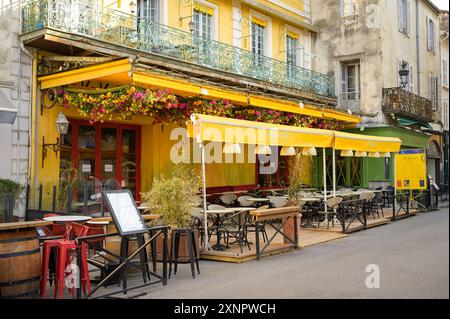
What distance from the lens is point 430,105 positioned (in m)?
26.0

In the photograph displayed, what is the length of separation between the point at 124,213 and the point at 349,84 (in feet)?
60.5

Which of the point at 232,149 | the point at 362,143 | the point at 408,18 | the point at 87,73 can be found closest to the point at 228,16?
the point at 362,143

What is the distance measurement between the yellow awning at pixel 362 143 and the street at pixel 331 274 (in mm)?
3078

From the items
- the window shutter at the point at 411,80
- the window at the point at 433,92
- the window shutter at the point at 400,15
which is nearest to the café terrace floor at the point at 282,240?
the window shutter at the point at 411,80

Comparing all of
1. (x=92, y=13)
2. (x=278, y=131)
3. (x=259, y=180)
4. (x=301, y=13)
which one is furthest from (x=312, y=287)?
(x=301, y=13)

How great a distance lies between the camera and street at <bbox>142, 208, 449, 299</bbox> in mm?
6359

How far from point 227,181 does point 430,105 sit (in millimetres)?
13814

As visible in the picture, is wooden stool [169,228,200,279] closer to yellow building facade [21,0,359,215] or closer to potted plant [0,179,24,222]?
yellow building facade [21,0,359,215]

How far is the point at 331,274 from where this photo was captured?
7.46 metres

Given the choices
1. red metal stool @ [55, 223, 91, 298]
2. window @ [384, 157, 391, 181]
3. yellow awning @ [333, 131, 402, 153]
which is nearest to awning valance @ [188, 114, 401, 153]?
yellow awning @ [333, 131, 402, 153]

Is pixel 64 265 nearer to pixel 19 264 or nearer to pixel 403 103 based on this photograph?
pixel 19 264

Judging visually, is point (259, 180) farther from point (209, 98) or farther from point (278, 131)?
point (278, 131)

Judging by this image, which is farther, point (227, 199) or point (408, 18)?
point (408, 18)

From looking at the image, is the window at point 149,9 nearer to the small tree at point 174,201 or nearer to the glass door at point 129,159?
the glass door at point 129,159
